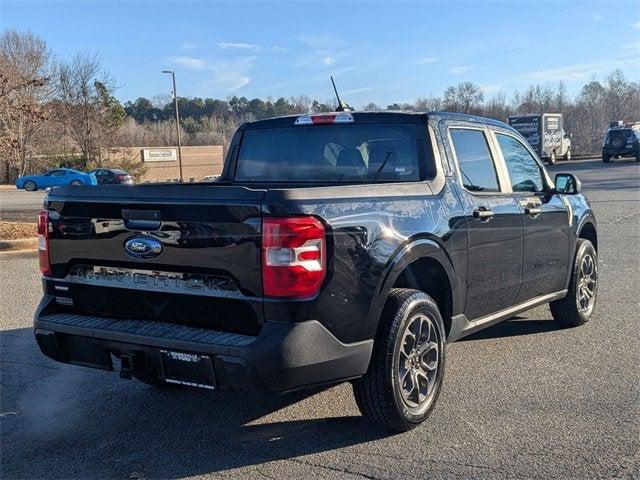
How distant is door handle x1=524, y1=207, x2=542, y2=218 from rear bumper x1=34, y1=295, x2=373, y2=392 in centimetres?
223

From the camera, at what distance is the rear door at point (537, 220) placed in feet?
17.0

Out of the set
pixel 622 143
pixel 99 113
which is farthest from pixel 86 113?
pixel 622 143

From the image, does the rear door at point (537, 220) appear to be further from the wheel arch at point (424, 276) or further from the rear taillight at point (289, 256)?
the rear taillight at point (289, 256)

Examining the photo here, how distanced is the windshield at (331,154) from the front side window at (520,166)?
3.83 feet

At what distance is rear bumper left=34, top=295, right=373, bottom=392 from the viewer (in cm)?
320

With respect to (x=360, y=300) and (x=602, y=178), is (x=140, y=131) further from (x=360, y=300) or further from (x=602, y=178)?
(x=360, y=300)

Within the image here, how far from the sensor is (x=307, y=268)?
3.22 metres

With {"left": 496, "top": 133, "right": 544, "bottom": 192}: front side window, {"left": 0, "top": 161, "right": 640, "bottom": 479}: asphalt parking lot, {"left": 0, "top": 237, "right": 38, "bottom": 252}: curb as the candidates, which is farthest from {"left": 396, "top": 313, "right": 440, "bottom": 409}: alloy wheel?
{"left": 0, "top": 237, "right": 38, "bottom": 252}: curb

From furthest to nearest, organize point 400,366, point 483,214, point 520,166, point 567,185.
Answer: point 567,185, point 520,166, point 483,214, point 400,366

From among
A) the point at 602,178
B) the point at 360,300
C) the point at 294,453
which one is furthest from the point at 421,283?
the point at 602,178

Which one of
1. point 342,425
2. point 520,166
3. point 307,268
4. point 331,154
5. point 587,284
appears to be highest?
point 331,154

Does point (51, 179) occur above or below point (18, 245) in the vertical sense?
above

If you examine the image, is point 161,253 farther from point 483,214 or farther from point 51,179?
point 51,179

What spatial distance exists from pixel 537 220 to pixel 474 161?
2.89 ft
